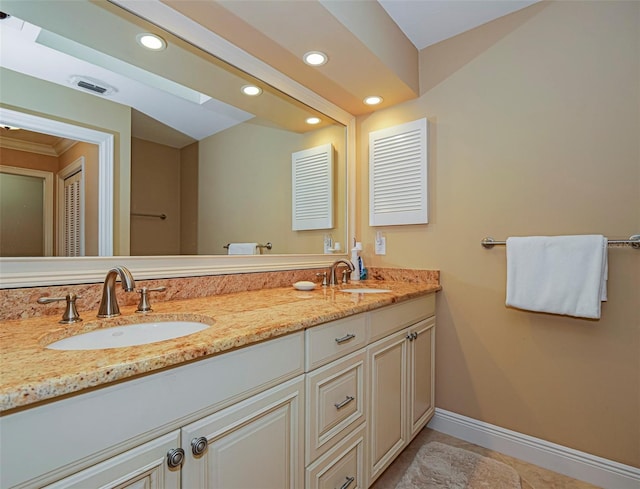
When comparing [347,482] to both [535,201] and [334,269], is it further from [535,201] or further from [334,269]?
[535,201]

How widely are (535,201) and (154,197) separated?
6.06 feet

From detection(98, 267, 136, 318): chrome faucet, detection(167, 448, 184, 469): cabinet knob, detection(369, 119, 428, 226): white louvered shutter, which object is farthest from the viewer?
detection(369, 119, 428, 226): white louvered shutter

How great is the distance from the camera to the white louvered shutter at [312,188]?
6.80 ft

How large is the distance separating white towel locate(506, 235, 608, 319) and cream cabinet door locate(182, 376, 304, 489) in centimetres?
124

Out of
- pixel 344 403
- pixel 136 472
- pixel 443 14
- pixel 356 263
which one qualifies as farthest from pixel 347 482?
pixel 443 14

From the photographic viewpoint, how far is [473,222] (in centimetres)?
190

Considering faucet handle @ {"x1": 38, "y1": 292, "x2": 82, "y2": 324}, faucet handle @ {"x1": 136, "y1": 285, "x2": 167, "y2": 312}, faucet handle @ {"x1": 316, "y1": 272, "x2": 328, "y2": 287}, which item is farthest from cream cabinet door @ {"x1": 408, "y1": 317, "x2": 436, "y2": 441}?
faucet handle @ {"x1": 38, "y1": 292, "x2": 82, "y2": 324}

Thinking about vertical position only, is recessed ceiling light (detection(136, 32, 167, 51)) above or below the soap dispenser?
above

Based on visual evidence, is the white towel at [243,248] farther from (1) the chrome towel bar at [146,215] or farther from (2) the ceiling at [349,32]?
(2) the ceiling at [349,32]

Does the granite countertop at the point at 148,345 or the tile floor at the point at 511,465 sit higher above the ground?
the granite countertop at the point at 148,345

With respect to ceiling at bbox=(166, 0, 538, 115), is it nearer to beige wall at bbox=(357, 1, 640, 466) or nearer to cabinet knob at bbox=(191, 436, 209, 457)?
beige wall at bbox=(357, 1, 640, 466)

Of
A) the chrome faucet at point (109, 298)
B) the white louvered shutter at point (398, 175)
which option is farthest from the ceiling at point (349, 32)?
the chrome faucet at point (109, 298)

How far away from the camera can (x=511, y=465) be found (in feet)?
5.51

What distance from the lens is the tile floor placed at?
1.53 m
